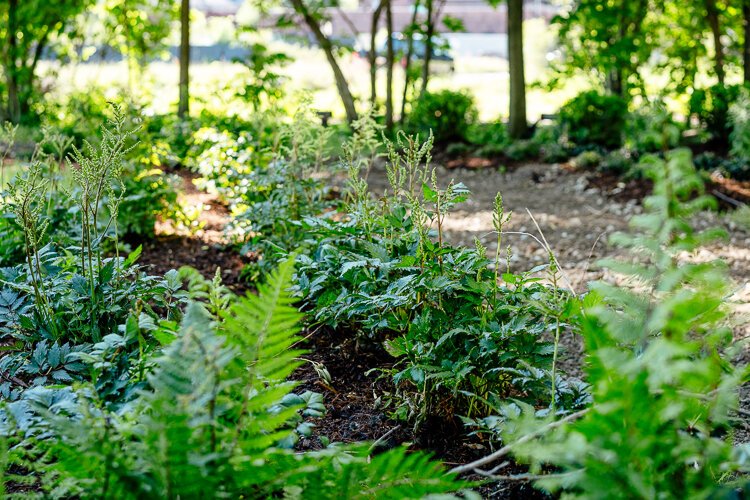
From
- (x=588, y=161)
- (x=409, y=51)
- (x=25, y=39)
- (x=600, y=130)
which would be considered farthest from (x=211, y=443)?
(x=25, y=39)

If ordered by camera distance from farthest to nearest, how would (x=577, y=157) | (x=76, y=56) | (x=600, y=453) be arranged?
(x=76, y=56), (x=577, y=157), (x=600, y=453)

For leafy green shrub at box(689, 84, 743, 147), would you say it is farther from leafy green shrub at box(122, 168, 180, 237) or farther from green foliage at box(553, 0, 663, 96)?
leafy green shrub at box(122, 168, 180, 237)

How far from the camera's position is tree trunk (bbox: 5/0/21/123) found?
452 inches

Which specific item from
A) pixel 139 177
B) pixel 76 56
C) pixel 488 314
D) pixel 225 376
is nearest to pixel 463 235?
pixel 139 177

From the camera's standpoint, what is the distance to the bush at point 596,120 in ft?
32.0

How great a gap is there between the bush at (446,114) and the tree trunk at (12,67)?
5.88 metres

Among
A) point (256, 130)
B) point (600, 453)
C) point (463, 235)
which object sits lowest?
point (463, 235)

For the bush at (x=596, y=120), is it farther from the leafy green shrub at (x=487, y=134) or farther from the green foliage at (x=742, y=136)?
the green foliage at (x=742, y=136)

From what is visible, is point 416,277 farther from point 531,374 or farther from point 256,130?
point 256,130

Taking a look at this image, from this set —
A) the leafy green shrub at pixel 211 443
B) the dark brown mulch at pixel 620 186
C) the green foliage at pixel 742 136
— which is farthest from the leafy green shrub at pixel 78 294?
the green foliage at pixel 742 136

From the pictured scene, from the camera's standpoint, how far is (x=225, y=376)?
1489mm

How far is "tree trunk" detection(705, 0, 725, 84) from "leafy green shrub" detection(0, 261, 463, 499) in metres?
10.6

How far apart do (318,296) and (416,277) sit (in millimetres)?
721

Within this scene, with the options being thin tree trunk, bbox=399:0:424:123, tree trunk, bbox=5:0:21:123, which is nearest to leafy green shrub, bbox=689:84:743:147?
thin tree trunk, bbox=399:0:424:123
